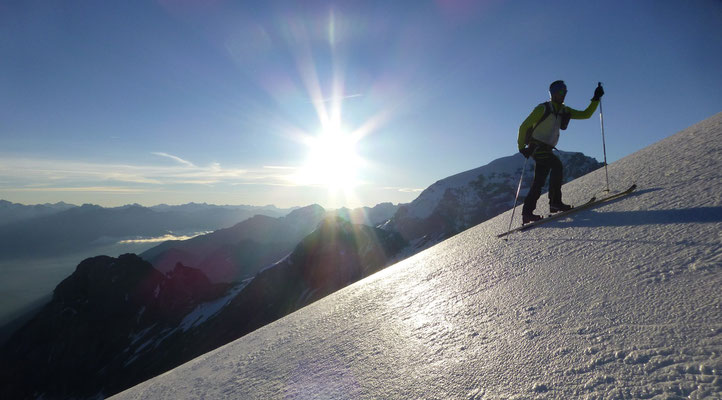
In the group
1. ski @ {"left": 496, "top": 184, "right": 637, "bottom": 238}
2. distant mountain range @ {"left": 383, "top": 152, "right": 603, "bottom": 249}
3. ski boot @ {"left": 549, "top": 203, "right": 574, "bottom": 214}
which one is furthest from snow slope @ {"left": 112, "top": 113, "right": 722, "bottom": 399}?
distant mountain range @ {"left": 383, "top": 152, "right": 603, "bottom": 249}

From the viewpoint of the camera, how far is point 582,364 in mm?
2029

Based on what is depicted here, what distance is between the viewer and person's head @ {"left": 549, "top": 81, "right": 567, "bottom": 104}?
20.6 ft

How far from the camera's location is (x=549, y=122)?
6.38 m

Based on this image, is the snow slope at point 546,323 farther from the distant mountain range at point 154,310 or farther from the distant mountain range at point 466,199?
the distant mountain range at point 466,199

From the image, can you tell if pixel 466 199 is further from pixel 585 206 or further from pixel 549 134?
pixel 585 206

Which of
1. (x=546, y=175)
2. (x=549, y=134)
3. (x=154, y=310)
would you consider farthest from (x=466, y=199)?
(x=549, y=134)

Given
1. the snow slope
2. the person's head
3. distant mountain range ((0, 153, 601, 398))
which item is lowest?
A: distant mountain range ((0, 153, 601, 398))

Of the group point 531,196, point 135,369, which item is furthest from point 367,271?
point 531,196

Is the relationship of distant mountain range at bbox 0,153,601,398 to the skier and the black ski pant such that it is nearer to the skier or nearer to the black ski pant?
the black ski pant

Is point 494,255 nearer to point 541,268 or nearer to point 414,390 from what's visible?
point 541,268

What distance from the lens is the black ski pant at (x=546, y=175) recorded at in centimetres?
650

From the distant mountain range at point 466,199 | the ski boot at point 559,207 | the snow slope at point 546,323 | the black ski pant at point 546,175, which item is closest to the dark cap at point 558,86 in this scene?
the black ski pant at point 546,175

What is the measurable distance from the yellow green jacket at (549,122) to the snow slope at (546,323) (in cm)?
160

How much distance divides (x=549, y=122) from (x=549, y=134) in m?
0.24
